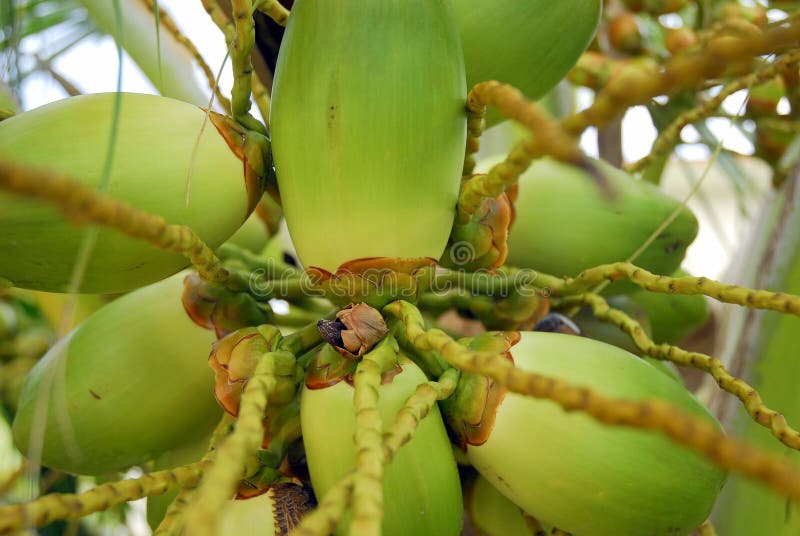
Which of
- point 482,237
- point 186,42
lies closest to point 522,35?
point 482,237

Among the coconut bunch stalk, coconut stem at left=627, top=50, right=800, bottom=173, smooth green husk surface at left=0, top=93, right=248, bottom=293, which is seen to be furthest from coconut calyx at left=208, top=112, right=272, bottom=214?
the coconut bunch stalk

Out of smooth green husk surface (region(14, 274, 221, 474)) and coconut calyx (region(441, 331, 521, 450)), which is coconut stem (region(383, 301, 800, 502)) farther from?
smooth green husk surface (region(14, 274, 221, 474))

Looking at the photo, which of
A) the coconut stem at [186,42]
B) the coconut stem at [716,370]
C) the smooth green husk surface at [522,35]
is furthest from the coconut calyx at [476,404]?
the coconut stem at [186,42]

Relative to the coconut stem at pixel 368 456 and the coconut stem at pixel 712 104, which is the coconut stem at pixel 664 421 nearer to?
the coconut stem at pixel 368 456

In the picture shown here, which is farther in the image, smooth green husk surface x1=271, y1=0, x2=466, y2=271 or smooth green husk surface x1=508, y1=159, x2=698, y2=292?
smooth green husk surface x1=508, y1=159, x2=698, y2=292

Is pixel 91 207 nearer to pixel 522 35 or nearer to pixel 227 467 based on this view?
pixel 227 467

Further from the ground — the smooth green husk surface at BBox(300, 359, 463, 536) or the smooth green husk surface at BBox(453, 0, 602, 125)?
the smooth green husk surface at BBox(453, 0, 602, 125)
